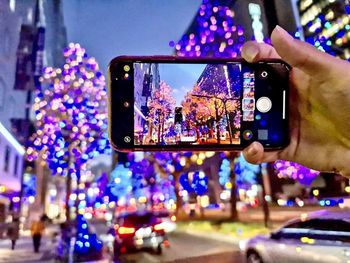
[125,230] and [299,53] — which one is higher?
[299,53]

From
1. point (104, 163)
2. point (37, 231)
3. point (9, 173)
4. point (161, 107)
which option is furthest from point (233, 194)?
point (161, 107)

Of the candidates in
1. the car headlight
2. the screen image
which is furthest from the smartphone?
the car headlight

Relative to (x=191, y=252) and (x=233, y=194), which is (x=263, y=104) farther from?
(x=233, y=194)

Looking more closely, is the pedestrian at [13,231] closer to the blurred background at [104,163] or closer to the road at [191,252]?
the blurred background at [104,163]

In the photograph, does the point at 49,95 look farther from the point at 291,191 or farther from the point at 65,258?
the point at 291,191

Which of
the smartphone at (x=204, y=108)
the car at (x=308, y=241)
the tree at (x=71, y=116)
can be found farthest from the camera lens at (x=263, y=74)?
the tree at (x=71, y=116)

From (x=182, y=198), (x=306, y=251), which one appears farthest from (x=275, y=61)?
(x=182, y=198)

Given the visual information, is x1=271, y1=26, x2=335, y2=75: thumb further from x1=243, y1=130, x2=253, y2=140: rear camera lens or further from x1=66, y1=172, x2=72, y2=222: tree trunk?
x1=66, y1=172, x2=72, y2=222: tree trunk
